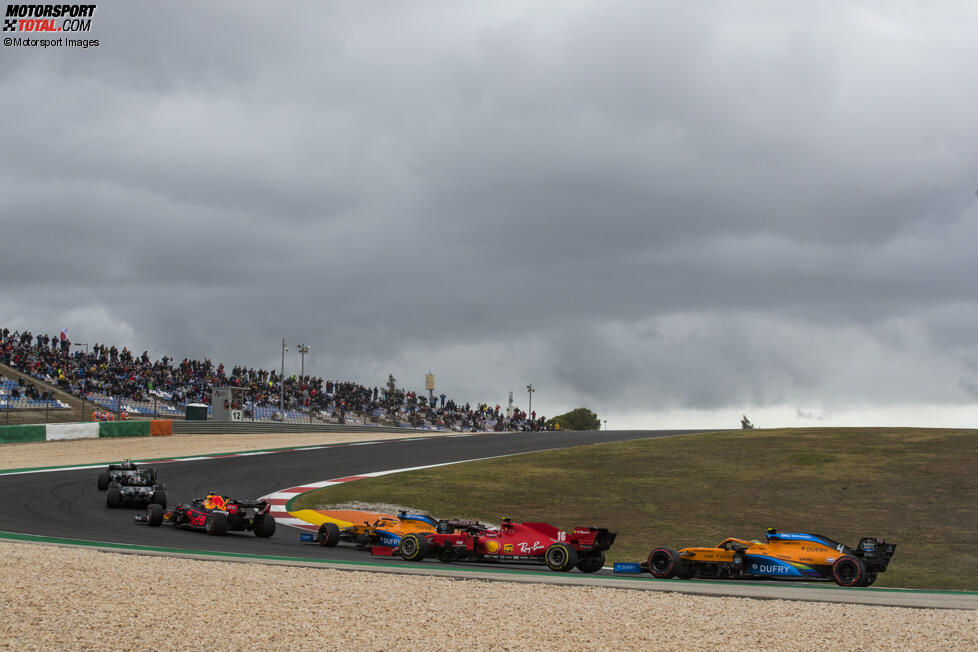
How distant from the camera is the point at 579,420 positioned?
→ 133 m

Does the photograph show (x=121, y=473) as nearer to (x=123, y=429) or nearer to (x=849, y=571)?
(x=849, y=571)

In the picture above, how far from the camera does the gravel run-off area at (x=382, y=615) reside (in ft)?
28.2

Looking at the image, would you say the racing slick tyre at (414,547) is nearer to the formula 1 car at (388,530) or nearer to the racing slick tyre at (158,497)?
the formula 1 car at (388,530)

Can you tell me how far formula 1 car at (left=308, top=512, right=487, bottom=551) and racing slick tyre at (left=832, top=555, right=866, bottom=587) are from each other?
19.4 feet

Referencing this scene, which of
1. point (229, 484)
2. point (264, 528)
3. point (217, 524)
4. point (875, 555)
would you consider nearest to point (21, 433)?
point (229, 484)

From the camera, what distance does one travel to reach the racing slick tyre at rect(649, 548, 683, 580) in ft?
45.5

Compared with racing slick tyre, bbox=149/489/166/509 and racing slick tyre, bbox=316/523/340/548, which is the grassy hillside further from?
racing slick tyre, bbox=316/523/340/548

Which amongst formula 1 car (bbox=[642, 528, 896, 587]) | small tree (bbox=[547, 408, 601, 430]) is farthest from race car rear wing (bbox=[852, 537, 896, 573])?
small tree (bbox=[547, 408, 601, 430])

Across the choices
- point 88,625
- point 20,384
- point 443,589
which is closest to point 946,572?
point 443,589

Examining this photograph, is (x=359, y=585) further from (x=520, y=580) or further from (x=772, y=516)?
(x=772, y=516)

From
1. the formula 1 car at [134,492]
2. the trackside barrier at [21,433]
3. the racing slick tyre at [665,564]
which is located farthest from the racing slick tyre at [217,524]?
the trackside barrier at [21,433]

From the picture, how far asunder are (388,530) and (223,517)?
431 cm

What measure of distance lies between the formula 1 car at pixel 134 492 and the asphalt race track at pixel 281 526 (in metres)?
0.26

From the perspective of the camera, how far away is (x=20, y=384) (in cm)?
4797
